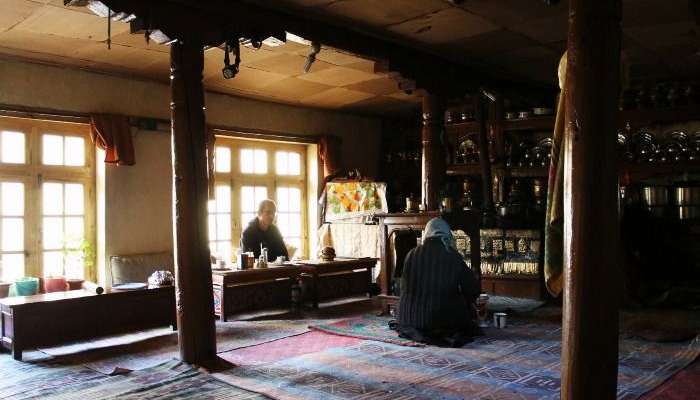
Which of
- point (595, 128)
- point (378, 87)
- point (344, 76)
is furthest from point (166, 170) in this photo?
point (595, 128)

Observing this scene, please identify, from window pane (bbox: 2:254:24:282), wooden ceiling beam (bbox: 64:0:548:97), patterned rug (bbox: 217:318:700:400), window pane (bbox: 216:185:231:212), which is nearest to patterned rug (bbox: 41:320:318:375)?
patterned rug (bbox: 217:318:700:400)

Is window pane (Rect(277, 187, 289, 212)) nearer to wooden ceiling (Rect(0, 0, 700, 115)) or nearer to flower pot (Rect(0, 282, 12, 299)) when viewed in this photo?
wooden ceiling (Rect(0, 0, 700, 115))

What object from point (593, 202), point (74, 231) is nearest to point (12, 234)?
point (74, 231)

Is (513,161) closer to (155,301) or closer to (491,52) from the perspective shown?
(491,52)

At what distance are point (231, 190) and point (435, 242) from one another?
4.50m

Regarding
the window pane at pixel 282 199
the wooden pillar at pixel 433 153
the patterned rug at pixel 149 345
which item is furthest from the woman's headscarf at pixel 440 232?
the window pane at pixel 282 199

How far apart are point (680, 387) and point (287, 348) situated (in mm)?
3243

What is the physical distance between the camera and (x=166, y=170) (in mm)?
8273

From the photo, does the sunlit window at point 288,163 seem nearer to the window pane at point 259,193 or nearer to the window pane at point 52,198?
the window pane at point 259,193

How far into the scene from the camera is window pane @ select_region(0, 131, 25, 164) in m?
7.04

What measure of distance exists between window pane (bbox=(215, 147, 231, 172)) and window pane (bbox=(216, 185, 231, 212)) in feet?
0.91

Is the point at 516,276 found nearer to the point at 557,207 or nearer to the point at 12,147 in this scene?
the point at 557,207

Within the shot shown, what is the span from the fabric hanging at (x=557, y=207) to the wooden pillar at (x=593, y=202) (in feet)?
0.56

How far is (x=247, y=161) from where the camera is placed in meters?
9.68
